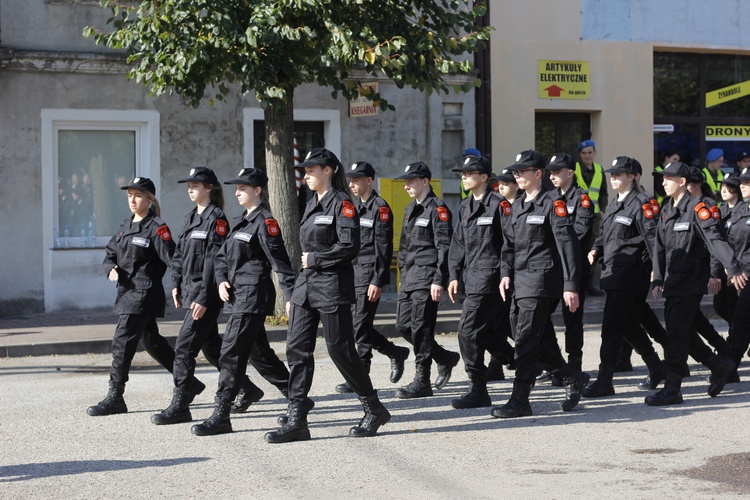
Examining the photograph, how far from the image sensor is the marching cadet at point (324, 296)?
7.88 meters

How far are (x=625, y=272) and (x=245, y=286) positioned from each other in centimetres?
322

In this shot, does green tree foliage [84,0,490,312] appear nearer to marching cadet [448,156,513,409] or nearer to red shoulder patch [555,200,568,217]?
marching cadet [448,156,513,409]

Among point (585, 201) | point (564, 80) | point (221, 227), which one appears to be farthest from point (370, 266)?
point (564, 80)

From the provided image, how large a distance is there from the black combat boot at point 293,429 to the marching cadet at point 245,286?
443 millimetres

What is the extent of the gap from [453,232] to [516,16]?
33.8ft

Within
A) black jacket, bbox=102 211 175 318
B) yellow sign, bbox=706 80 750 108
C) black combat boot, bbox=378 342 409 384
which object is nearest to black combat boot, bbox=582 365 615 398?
black combat boot, bbox=378 342 409 384

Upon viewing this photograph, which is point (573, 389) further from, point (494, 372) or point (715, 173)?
point (715, 173)

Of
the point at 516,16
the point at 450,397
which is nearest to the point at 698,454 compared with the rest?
the point at 450,397

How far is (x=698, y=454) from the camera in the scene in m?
7.36

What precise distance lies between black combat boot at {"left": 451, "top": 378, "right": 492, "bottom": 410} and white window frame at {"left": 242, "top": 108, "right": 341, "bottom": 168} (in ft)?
28.5

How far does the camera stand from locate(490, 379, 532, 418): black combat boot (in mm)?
8695

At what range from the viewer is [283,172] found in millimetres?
14414

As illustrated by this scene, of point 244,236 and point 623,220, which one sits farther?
point 623,220

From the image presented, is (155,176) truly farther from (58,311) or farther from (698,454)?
(698,454)
